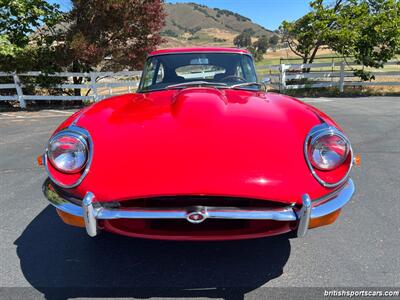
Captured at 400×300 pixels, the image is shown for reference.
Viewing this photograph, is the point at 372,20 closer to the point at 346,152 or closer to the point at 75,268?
the point at 346,152

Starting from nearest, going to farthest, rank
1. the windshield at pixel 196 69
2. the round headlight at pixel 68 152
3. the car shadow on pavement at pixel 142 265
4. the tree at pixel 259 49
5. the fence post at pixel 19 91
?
the round headlight at pixel 68 152 → the car shadow on pavement at pixel 142 265 → the windshield at pixel 196 69 → the fence post at pixel 19 91 → the tree at pixel 259 49

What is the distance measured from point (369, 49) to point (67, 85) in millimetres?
10661

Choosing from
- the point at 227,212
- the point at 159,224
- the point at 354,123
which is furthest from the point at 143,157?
the point at 354,123

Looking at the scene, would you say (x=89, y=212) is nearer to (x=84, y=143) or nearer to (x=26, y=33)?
(x=84, y=143)

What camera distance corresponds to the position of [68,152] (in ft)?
7.00

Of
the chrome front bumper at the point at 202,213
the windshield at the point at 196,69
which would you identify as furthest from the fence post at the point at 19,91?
the chrome front bumper at the point at 202,213

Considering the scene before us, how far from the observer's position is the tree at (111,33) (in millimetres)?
9898

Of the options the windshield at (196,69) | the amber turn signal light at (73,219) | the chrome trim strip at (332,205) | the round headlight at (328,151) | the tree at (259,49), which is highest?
the windshield at (196,69)

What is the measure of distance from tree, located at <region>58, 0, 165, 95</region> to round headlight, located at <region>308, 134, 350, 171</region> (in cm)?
898

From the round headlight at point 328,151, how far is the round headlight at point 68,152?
1.36m

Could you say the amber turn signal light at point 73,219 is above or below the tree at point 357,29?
below

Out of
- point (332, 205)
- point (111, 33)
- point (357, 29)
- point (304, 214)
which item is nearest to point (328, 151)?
point (332, 205)

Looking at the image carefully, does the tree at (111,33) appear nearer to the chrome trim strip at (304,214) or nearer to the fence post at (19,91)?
the fence post at (19,91)

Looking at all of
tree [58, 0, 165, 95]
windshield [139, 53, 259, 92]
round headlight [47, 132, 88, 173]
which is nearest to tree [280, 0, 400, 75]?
tree [58, 0, 165, 95]
